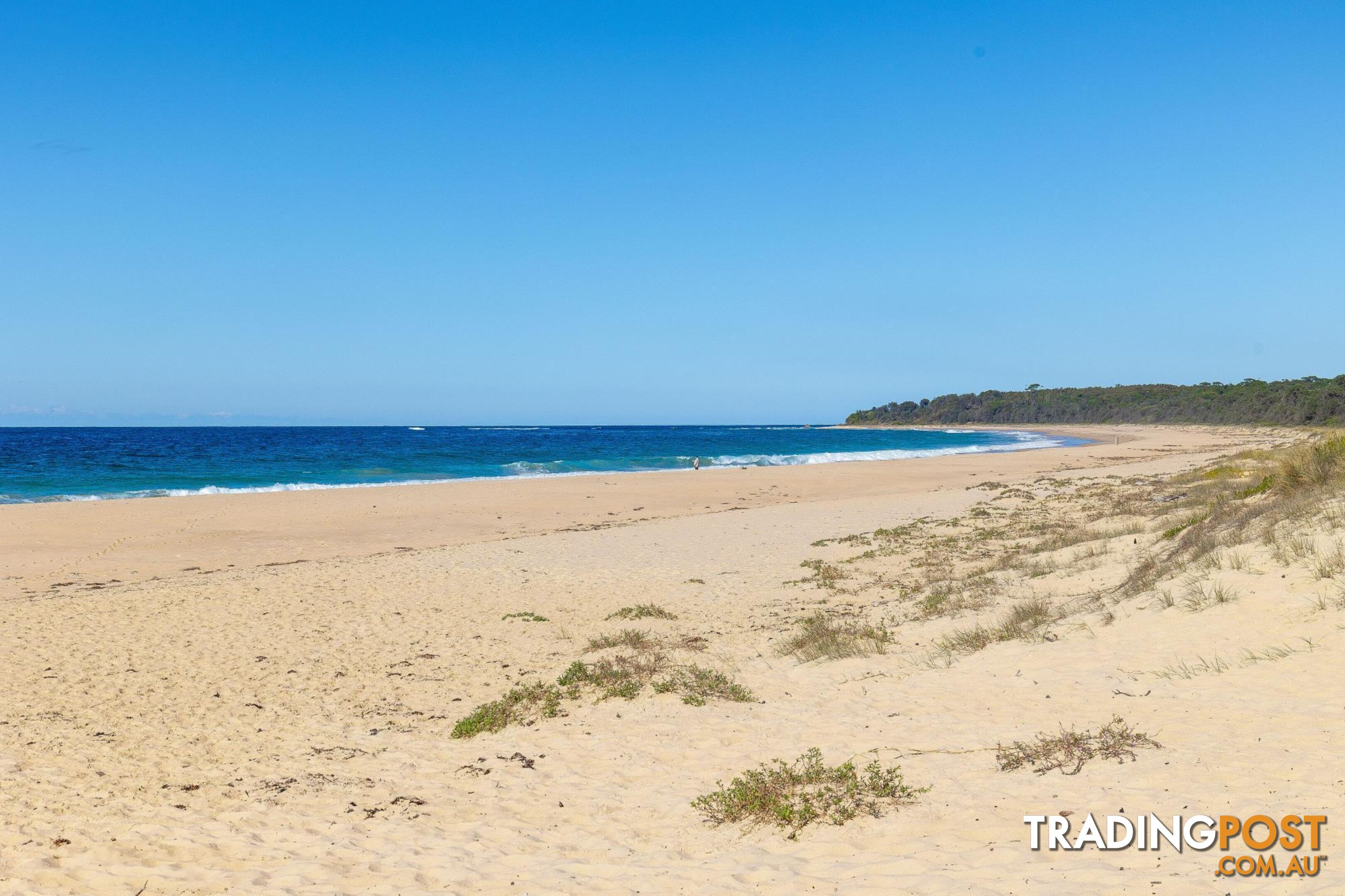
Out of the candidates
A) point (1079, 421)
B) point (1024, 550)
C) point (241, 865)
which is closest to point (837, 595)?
point (1024, 550)

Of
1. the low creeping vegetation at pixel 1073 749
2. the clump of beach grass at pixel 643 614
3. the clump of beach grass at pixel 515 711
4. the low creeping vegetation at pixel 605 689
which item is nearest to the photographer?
the low creeping vegetation at pixel 1073 749

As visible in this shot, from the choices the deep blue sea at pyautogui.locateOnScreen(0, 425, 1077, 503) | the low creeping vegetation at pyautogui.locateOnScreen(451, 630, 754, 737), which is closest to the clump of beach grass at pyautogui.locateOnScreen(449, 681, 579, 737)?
the low creeping vegetation at pyautogui.locateOnScreen(451, 630, 754, 737)

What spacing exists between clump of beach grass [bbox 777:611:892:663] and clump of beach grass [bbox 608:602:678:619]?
7.32ft

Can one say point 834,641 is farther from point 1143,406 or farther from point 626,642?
point 1143,406

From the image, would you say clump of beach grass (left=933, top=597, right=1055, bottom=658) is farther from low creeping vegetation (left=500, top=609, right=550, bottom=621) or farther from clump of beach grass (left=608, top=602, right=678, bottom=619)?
low creeping vegetation (left=500, top=609, right=550, bottom=621)

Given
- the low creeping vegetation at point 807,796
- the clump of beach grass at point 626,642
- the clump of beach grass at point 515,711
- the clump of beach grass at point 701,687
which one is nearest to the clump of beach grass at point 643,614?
the clump of beach grass at point 626,642

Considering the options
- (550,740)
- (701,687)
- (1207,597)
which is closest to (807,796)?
(550,740)

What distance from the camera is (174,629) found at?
1205 centimetres

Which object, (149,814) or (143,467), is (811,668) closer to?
(149,814)

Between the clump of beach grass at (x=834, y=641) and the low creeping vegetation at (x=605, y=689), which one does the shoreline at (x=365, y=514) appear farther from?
the clump of beach grass at (x=834, y=641)

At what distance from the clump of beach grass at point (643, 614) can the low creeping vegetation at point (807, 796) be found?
20.4 ft

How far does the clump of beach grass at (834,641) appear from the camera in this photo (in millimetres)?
9984

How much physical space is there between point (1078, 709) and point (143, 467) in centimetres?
5451

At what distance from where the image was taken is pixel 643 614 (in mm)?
12859
